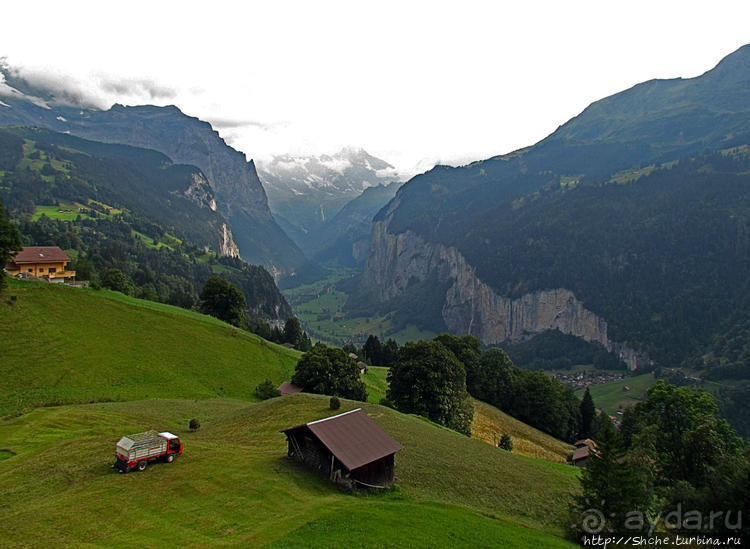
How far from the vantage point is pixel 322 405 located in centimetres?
4744

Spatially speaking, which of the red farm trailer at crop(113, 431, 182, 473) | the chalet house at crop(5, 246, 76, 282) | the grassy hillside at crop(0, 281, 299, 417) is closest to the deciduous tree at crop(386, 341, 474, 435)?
the grassy hillside at crop(0, 281, 299, 417)

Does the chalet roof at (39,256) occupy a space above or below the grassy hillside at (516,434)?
above

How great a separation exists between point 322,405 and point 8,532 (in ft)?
98.5

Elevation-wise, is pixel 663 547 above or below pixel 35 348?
below

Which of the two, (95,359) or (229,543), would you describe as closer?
(229,543)

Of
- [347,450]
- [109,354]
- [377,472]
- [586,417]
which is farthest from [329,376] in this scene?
[586,417]

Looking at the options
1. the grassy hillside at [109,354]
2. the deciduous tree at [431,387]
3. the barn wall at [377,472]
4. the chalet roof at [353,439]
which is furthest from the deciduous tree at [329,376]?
the barn wall at [377,472]

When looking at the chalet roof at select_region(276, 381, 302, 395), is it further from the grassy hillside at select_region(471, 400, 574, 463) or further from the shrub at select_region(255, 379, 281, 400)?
the grassy hillside at select_region(471, 400, 574, 463)

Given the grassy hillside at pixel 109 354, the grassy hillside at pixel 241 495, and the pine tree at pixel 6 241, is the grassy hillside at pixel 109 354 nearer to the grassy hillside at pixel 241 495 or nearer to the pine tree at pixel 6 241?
the pine tree at pixel 6 241

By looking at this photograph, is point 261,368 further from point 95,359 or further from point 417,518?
point 417,518

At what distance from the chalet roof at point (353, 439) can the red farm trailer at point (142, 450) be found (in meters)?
8.05

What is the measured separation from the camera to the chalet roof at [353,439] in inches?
1123

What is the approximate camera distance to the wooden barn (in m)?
28.6

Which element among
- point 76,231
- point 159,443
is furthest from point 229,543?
point 76,231
